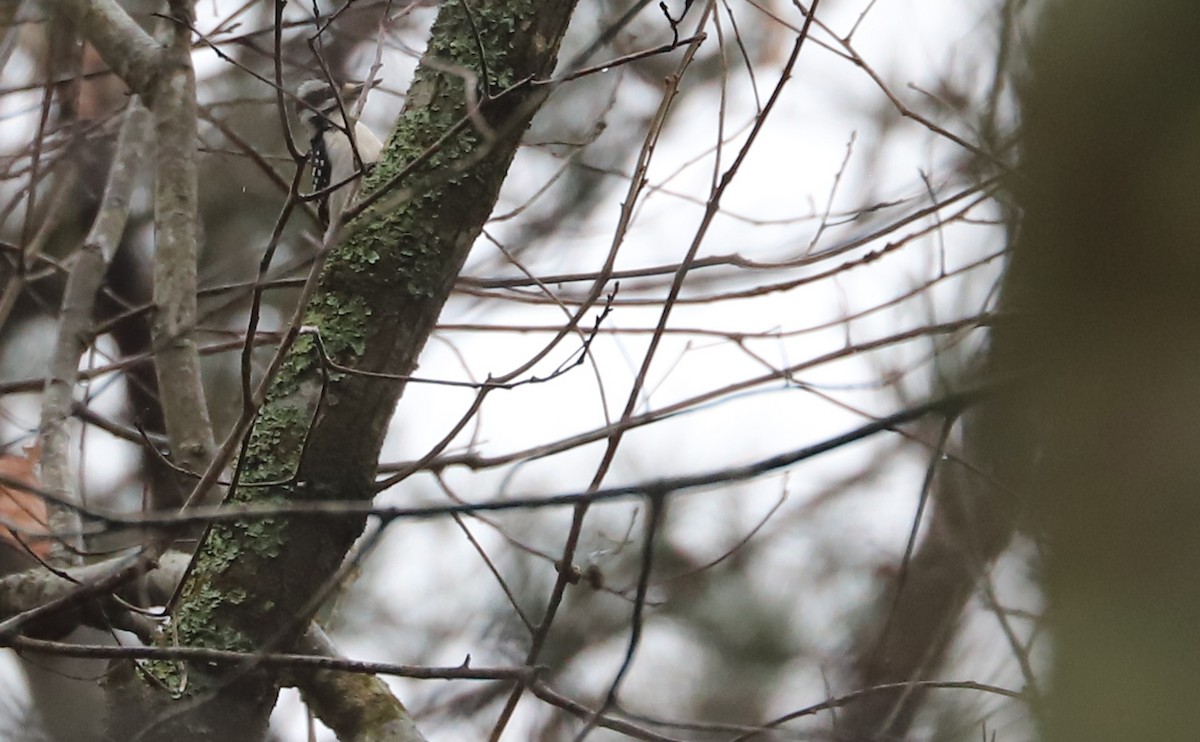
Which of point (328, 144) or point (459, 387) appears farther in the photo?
point (328, 144)

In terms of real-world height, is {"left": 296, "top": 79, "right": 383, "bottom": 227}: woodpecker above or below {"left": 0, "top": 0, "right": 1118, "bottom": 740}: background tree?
above

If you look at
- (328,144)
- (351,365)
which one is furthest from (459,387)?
(328,144)

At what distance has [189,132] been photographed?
2395mm

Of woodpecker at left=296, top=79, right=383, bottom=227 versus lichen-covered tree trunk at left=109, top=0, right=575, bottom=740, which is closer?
lichen-covered tree trunk at left=109, top=0, right=575, bottom=740

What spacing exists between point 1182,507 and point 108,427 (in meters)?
2.24

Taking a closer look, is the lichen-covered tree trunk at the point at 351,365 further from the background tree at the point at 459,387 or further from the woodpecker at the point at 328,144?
the woodpecker at the point at 328,144

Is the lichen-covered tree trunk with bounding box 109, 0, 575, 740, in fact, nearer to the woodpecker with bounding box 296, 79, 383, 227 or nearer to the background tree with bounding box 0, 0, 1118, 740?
the background tree with bounding box 0, 0, 1118, 740

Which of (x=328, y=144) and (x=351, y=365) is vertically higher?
(x=328, y=144)

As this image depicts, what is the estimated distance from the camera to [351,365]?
6.23 feet

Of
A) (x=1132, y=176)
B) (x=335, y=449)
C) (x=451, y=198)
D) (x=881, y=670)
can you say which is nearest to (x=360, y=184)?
(x=451, y=198)

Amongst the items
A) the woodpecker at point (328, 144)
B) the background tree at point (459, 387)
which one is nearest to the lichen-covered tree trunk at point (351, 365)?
the background tree at point (459, 387)

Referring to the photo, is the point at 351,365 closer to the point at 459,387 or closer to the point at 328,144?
the point at 459,387

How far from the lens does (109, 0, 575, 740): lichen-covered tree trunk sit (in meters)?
1.81

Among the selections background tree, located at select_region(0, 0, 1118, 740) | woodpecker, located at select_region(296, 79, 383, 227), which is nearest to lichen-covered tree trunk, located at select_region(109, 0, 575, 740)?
background tree, located at select_region(0, 0, 1118, 740)
